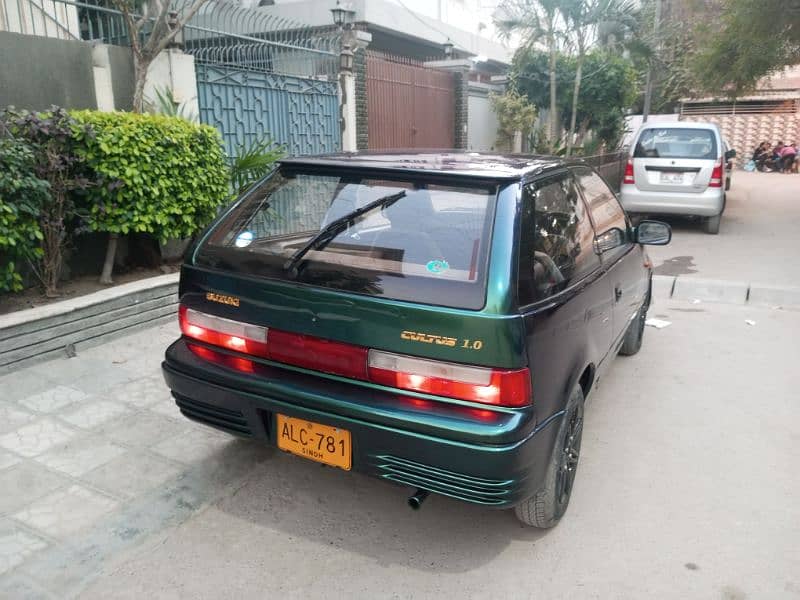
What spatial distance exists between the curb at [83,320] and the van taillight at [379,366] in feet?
7.35

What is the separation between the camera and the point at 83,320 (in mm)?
4840

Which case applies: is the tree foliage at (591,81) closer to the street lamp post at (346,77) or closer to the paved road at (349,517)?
the street lamp post at (346,77)

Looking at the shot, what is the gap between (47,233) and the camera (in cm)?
493

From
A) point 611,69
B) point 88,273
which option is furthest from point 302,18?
point 88,273

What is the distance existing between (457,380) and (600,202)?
83.0 inches

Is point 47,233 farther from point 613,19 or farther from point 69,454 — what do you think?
point 613,19

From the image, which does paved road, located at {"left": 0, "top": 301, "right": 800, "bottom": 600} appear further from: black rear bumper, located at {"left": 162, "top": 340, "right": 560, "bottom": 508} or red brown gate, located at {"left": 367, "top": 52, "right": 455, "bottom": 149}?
red brown gate, located at {"left": 367, "top": 52, "right": 455, "bottom": 149}

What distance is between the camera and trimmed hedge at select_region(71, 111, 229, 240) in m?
5.03

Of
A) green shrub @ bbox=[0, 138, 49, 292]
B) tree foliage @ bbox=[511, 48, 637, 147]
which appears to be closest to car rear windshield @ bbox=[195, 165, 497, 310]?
green shrub @ bbox=[0, 138, 49, 292]

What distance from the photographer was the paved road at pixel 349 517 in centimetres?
264

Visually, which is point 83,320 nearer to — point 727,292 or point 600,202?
point 600,202

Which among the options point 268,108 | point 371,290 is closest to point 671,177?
point 268,108

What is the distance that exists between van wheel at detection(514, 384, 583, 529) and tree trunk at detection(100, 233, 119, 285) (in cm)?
414

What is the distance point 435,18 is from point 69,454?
16.4 metres
